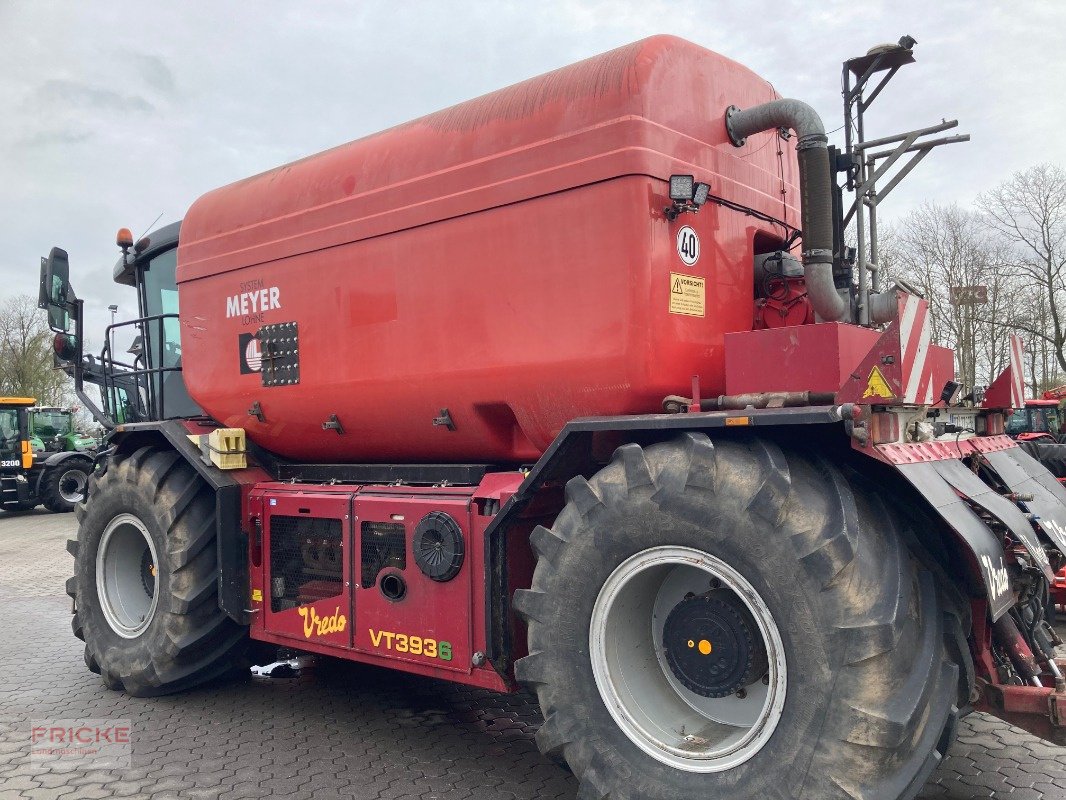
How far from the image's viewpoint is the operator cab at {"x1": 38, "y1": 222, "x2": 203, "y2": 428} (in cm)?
627

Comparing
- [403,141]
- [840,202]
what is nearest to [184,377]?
[403,141]

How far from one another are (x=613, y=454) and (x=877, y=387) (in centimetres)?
102

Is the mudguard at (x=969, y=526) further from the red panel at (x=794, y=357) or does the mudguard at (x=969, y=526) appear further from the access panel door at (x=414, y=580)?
the access panel door at (x=414, y=580)

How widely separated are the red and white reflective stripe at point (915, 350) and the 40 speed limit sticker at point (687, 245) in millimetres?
892

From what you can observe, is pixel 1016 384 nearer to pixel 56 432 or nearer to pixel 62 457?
pixel 62 457

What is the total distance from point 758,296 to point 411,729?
3.00 m

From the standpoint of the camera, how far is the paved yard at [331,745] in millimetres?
4000

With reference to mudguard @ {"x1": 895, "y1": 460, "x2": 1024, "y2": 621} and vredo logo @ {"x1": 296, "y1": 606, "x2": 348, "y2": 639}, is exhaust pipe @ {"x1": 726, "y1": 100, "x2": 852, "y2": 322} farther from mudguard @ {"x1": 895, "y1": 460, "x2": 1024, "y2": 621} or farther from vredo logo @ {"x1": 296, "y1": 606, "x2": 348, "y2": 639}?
vredo logo @ {"x1": 296, "y1": 606, "x2": 348, "y2": 639}

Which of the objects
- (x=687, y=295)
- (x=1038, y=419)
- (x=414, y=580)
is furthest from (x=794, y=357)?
(x=1038, y=419)

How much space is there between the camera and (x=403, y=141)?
4.60m

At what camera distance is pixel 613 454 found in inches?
137

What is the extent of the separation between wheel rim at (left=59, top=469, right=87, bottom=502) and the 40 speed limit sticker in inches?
787

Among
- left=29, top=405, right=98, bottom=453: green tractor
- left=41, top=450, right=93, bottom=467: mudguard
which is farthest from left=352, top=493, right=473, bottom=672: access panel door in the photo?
left=29, top=405, right=98, bottom=453: green tractor

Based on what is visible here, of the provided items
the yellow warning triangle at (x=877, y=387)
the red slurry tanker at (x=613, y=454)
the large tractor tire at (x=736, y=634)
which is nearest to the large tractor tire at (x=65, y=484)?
the red slurry tanker at (x=613, y=454)
